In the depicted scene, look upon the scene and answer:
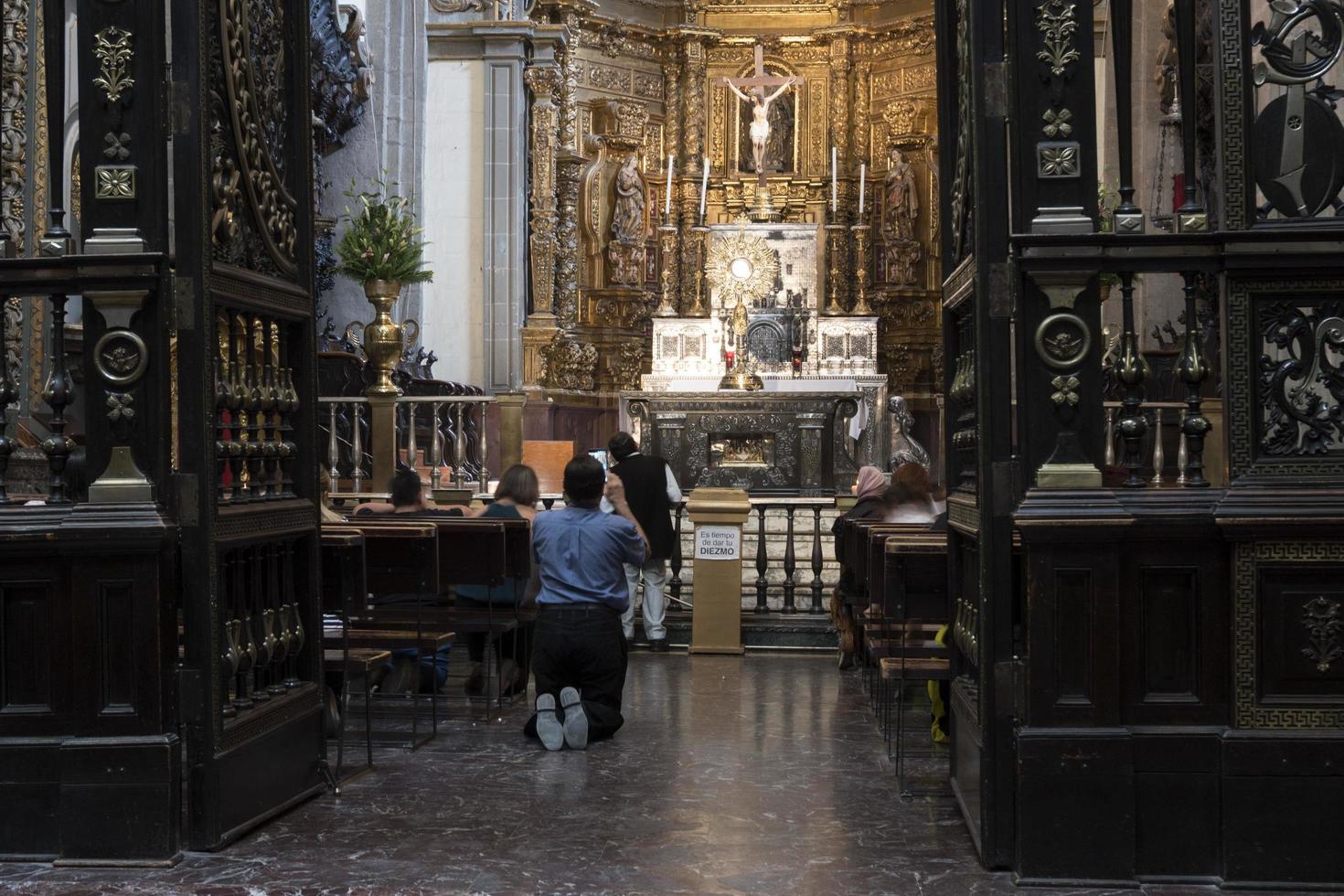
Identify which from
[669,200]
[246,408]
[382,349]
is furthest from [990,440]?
[669,200]

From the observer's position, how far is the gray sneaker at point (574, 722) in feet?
24.8

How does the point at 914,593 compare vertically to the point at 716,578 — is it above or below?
above

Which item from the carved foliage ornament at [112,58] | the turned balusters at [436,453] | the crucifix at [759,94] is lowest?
the turned balusters at [436,453]

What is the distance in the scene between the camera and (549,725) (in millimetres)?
7645

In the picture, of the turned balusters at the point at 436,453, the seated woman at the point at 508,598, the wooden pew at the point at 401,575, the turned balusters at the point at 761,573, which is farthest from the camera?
the turned balusters at the point at 436,453

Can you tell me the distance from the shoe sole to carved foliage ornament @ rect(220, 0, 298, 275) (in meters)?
2.51

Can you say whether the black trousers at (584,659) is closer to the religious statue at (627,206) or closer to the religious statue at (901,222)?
the religious statue at (627,206)

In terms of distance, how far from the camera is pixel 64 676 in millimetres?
5391

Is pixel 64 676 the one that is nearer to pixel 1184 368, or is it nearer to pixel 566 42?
pixel 1184 368

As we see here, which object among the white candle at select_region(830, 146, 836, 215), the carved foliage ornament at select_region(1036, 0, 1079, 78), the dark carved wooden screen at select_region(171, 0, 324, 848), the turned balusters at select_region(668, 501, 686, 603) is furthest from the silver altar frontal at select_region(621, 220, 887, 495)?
the carved foliage ornament at select_region(1036, 0, 1079, 78)

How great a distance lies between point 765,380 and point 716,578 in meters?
9.43

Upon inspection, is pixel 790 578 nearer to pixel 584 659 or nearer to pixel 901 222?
pixel 584 659

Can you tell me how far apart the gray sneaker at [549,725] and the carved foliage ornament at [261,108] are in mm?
2507

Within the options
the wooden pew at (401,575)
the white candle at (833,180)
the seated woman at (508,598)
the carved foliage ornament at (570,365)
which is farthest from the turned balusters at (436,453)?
the white candle at (833,180)
